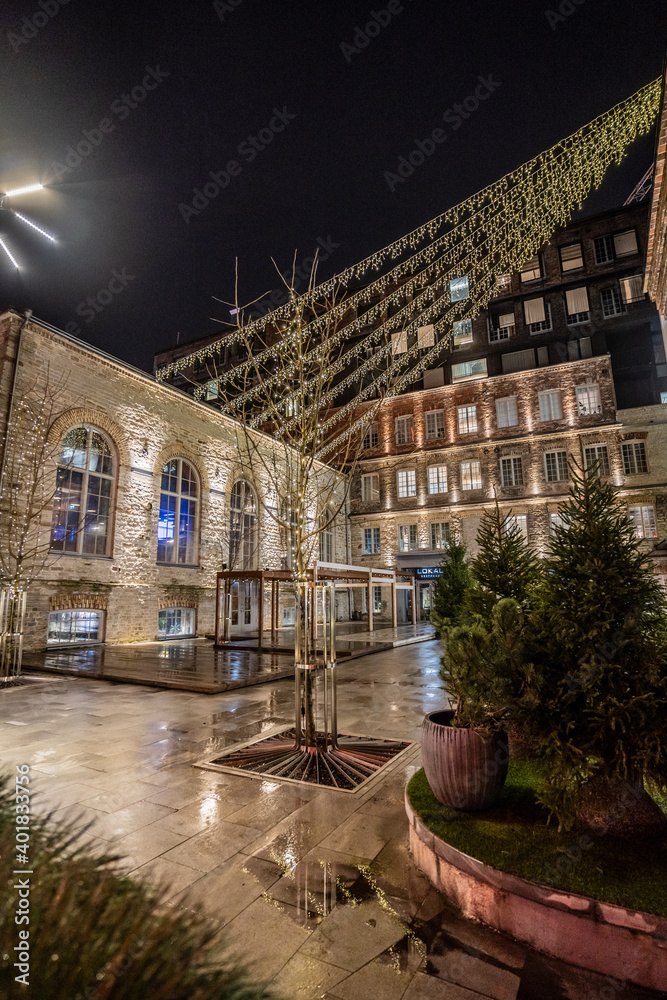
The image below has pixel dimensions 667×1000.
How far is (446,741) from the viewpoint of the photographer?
294 cm

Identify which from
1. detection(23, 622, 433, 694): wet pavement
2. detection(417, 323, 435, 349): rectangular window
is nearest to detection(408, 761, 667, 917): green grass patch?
detection(23, 622, 433, 694): wet pavement

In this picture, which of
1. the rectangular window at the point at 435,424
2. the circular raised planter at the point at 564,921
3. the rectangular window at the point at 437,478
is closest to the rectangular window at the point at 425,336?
the rectangular window at the point at 435,424

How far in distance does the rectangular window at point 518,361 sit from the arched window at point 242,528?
1546 cm

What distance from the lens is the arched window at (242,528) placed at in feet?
59.9

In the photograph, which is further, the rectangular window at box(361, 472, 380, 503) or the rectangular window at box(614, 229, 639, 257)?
the rectangular window at box(361, 472, 380, 503)

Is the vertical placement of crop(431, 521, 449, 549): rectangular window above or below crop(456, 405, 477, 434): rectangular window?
below

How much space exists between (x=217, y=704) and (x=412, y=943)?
5254 millimetres

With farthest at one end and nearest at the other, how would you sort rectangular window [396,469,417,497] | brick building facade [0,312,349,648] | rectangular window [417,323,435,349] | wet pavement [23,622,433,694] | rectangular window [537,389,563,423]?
rectangular window [417,323,435,349] → rectangular window [396,469,417,497] → rectangular window [537,389,563,423] → brick building facade [0,312,349,648] → wet pavement [23,622,433,694]

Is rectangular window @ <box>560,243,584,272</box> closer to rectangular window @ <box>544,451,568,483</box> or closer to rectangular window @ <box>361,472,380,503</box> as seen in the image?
rectangular window @ <box>544,451,568,483</box>

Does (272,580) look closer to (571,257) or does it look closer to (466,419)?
(466,419)

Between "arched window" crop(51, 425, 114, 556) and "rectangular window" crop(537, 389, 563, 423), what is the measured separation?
2010 cm

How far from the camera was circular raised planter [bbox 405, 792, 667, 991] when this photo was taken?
1.91 metres

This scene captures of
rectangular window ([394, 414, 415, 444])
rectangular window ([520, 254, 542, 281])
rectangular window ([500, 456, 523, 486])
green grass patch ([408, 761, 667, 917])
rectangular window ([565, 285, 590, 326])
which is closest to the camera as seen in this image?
green grass patch ([408, 761, 667, 917])

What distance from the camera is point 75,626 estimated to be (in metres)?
12.4
